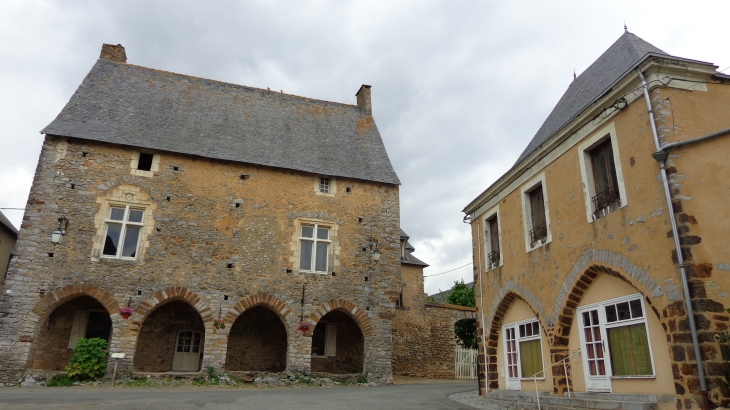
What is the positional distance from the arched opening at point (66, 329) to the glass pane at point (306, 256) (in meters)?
5.94

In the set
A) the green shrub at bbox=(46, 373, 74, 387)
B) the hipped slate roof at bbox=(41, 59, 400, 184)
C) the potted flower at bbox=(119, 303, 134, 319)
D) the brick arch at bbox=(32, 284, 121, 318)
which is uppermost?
the hipped slate roof at bbox=(41, 59, 400, 184)

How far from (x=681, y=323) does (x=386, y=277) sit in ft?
34.7

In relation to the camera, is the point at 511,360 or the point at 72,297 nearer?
the point at 511,360

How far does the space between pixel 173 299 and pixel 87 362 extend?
2.58m

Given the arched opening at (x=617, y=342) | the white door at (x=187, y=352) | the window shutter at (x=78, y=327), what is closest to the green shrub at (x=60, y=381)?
the window shutter at (x=78, y=327)

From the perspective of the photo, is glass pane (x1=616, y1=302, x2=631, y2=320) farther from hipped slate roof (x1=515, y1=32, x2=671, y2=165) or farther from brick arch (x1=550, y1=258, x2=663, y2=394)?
hipped slate roof (x1=515, y1=32, x2=671, y2=165)

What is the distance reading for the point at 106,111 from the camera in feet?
52.0

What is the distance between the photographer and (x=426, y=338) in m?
20.0

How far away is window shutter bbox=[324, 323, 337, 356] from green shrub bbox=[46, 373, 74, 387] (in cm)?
733

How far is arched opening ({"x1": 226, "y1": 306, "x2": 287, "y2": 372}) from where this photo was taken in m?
15.2

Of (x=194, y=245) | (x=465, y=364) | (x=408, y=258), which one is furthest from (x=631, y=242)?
(x=408, y=258)

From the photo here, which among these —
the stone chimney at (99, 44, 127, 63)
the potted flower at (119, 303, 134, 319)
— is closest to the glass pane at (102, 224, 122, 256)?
the potted flower at (119, 303, 134, 319)

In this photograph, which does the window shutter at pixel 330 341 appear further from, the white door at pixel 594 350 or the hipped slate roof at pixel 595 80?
the white door at pixel 594 350

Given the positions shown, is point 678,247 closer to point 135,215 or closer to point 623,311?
point 623,311
